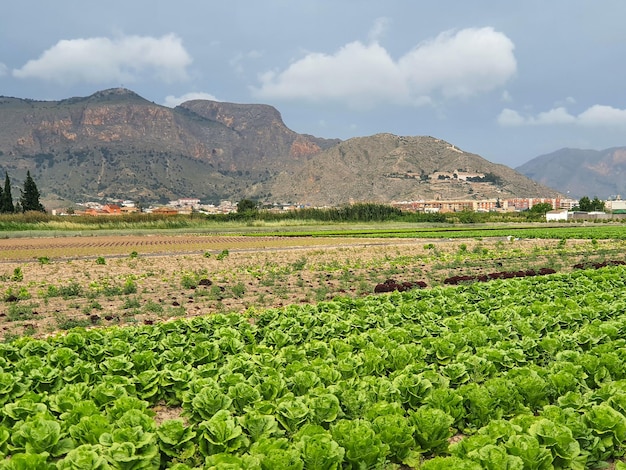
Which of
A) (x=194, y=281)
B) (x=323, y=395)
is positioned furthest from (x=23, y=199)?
(x=323, y=395)

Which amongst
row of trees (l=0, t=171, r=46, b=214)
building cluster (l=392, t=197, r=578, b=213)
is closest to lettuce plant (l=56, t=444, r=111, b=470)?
row of trees (l=0, t=171, r=46, b=214)

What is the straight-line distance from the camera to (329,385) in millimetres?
6906

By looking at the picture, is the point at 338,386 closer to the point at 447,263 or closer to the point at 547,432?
the point at 547,432

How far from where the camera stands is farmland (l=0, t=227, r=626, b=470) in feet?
16.1

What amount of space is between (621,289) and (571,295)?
172cm

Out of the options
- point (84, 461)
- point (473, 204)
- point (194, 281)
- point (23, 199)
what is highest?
point (473, 204)

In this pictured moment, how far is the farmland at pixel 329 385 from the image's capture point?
492 centimetres

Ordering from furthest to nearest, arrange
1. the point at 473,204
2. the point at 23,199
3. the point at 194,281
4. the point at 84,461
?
the point at 473,204 < the point at 23,199 < the point at 194,281 < the point at 84,461

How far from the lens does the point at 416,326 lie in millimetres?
9766

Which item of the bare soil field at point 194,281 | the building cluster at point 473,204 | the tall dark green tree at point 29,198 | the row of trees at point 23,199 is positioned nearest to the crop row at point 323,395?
the bare soil field at point 194,281

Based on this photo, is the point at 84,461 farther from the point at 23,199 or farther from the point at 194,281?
the point at 23,199

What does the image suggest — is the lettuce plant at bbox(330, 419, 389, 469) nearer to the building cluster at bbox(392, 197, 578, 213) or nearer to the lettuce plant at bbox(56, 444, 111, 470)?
the lettuce plant at bbox(56, 444, 111, 470)

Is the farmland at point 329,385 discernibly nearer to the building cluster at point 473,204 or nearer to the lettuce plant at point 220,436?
the lettuce plant at point 220,436

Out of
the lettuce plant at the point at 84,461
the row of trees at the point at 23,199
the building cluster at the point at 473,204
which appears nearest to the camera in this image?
the lettuce plant at the point at 84,461
